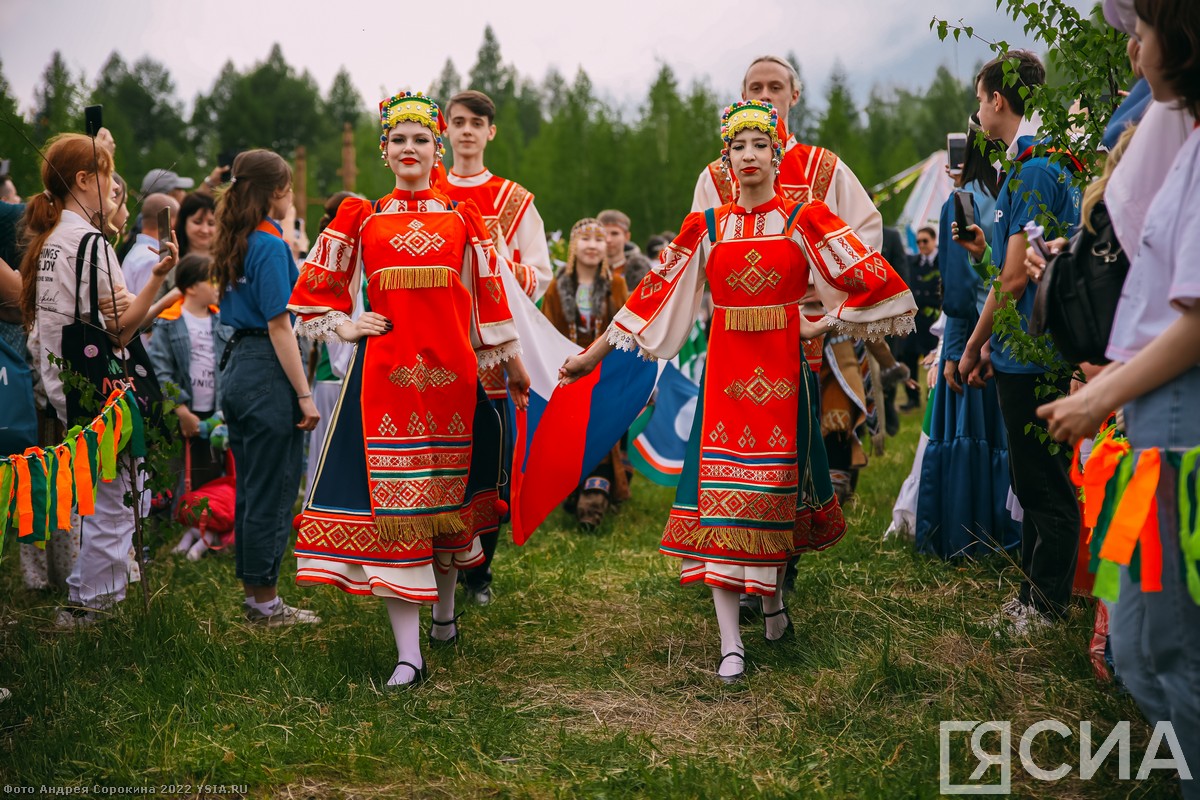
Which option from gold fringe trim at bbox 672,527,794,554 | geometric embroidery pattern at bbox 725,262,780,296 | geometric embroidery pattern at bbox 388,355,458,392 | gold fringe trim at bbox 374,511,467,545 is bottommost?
gold fringe trim at bbox 672,527,794,554

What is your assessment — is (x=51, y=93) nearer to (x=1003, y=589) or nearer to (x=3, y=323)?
(x=3, y=323)

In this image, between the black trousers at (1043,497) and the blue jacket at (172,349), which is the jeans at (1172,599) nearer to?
the black trousers at (1043,497)

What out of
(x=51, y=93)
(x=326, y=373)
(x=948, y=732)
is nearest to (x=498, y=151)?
(x=51, y=93)

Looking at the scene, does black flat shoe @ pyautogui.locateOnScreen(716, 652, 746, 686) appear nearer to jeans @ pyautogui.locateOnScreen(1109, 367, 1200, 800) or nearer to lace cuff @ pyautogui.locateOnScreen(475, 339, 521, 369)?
lace cuff @ pyautogui.locateOnScreen(475, 339, 521, 369)

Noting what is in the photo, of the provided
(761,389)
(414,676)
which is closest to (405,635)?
(414,676)

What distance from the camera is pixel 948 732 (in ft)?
10.8

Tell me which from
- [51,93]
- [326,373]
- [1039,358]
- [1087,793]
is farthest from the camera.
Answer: [51,93]

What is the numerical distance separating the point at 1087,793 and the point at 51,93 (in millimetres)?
28233

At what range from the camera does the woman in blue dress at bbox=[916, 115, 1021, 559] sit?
495cm

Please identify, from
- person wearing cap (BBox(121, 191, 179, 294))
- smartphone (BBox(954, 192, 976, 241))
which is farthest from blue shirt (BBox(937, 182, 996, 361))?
person wearing cap (BBox(121, 191, 179, 294))

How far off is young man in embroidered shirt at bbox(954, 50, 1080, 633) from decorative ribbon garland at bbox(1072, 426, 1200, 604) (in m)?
1.56

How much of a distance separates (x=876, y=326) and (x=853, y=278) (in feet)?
0.66

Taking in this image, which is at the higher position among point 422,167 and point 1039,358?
point 422,167

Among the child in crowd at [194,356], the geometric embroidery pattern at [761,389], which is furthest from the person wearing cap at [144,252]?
the geometric embroidery pattern at [761,389]
